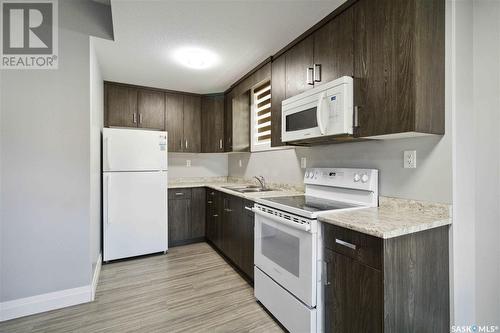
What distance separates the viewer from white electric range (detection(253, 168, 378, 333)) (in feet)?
4.86

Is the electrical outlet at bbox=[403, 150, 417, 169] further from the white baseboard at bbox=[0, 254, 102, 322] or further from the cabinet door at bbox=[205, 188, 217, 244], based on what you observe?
the white baseboard at bbox=[0, 254, 102, 322]

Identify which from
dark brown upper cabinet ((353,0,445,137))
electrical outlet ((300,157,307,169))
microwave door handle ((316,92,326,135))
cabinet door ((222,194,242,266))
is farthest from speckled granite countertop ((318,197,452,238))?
cabinet door ((222,194,242,266))

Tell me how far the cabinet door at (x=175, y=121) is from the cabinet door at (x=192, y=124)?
0.07 metres

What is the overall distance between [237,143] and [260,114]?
1.78 ft

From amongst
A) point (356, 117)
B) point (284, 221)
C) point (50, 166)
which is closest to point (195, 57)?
point (50, 166)

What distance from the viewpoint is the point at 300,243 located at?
157 cm

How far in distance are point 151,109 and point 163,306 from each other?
270 cm

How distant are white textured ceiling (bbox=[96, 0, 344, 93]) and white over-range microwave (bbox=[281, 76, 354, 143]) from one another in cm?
58

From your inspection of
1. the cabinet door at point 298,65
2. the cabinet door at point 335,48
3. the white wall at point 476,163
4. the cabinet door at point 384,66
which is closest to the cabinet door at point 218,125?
the cabinet door at point 298,65

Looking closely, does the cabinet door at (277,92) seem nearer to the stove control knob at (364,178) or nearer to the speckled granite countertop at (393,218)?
the stove control knob at (364,178)

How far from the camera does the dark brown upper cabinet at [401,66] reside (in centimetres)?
130

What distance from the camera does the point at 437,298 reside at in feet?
4.41

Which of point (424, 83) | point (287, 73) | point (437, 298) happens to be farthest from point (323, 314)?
point (287, 73)

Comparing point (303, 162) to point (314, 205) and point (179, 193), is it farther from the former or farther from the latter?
point (179, 193)
